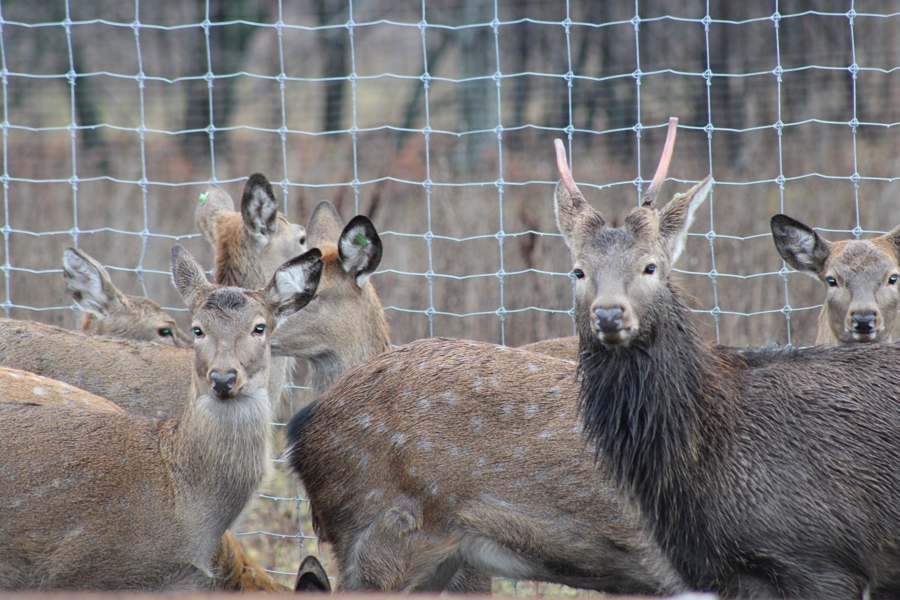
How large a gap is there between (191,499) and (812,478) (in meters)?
2.89

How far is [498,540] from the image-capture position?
18.3 ft

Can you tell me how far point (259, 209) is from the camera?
757cm

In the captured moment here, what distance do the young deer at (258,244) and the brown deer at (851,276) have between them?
3200 millimetres

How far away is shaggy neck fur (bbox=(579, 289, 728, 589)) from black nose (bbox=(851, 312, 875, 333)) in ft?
4.48

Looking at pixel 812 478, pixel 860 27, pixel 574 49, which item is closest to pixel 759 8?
pixel 860 27

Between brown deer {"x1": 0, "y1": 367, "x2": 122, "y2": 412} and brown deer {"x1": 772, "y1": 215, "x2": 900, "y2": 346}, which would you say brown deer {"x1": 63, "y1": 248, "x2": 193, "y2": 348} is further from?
brown deer {"x1": 772, "y1": 215, "x2": 900, "y2": 346}

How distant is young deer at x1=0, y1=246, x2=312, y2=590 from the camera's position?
540cm

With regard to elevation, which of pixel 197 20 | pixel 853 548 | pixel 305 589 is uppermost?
pixel 197 20

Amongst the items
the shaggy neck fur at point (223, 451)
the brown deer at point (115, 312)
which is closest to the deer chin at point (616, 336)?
the shaggy neck fur at point (223, 451)

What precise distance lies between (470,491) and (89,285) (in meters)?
3.98

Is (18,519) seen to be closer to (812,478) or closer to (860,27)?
(812,478)

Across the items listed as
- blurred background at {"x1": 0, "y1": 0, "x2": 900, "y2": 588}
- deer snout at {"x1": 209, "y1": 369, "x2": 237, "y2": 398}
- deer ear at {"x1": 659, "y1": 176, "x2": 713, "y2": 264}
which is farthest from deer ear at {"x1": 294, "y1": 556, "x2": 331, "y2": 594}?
blurred background at {"x1": 0, "y1": 0, "x2": 900, "y2": 588}

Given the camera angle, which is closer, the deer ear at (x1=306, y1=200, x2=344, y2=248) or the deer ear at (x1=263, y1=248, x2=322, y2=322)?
the deer ear at (x1=263, y1=248, x2=322, y2=322)

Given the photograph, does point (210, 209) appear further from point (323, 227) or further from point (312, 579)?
point (312, 579)
